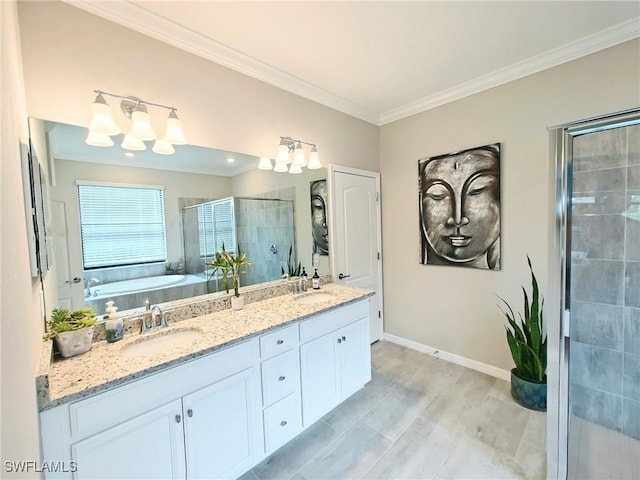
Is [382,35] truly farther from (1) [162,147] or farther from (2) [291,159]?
(1) [162,147]

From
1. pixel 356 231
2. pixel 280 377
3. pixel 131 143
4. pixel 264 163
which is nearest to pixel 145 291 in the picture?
pixel 131 143

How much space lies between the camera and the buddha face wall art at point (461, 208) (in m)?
2.49

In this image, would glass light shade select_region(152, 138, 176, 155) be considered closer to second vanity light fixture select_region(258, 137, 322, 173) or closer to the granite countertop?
second vanity light fixture select_region(258, 137, 322, 173)

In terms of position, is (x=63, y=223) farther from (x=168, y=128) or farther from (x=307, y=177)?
(x=307, y=177)

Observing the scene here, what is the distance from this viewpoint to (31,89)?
4.53 feet

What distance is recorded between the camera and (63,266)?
4.91ft

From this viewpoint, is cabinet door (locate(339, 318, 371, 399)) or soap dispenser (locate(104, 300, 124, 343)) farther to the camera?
cabinet door (locate(339, 318, 371, 399))

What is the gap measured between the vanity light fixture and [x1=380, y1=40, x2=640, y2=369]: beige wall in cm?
112

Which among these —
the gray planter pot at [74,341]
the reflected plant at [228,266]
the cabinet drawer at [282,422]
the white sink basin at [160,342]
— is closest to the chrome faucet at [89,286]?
the gray planter pot at [74,341]

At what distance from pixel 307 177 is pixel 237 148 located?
0.74 metres

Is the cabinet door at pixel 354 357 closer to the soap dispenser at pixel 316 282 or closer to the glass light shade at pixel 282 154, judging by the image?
the soap dispenser at pixel 316 282

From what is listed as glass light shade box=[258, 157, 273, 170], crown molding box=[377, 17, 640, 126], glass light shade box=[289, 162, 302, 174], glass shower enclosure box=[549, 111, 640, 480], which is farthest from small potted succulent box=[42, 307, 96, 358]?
crown molding box=[377, 17, 640, 126]

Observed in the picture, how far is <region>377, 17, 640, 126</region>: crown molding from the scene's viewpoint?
187 cm

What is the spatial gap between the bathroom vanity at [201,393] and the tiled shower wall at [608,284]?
1.62 meters
